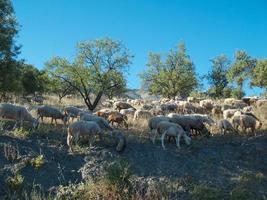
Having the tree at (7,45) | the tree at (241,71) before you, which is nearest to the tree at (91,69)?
the tree at (7,45)

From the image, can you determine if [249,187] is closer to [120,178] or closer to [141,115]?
[120,178]

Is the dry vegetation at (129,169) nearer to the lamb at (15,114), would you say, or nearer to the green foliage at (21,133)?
the green foliage at (21,133)

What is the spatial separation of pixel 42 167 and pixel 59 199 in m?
2.52

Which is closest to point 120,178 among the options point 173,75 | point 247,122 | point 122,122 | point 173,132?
point 173,132

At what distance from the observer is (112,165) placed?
17484mm

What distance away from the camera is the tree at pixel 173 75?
61500 millimetres

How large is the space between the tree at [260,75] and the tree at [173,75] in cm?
820

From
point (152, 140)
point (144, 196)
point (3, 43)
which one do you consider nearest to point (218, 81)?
point (3, 43)

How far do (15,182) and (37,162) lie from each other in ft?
5.24

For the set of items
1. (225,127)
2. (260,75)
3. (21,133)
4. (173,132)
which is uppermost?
(260,75)

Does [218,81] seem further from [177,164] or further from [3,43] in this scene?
[177,164]

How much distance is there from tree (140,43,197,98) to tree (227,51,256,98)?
8.02 metres

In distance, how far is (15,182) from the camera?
53.6 ft

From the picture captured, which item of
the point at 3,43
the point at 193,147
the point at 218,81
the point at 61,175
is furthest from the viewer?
the point at 218,81
